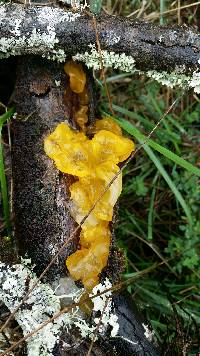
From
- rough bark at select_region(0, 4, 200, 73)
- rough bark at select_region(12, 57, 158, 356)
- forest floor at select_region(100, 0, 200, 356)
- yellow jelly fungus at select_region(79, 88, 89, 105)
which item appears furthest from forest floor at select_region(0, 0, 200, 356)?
rough bark at select_region(0, 4, 200, 73)

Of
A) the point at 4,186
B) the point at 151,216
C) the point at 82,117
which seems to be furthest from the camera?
the point at 151,216

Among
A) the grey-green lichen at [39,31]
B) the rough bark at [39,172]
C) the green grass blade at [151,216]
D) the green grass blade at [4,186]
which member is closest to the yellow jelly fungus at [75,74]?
the rough bark at [39,172]

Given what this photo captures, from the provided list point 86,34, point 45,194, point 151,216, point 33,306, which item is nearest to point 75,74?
point 86,34

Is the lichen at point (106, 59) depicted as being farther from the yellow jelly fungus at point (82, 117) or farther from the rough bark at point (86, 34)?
the yellow jelly fungus at point (82, 117)

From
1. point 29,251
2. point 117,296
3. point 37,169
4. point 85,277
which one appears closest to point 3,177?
point 37,169

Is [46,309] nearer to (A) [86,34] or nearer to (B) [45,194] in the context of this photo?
(B) [45,194]

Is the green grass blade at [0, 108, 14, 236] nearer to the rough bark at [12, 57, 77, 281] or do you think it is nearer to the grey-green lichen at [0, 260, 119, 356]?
the rough bark at [12, 57, 77, 281]
